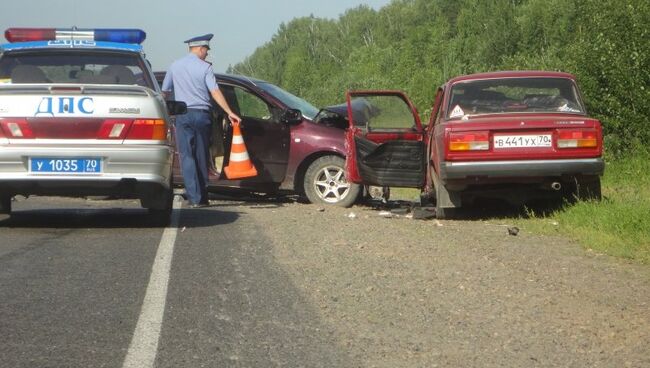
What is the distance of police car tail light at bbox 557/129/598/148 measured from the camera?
1041 centimetres

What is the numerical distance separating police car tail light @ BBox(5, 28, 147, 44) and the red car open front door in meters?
2.77

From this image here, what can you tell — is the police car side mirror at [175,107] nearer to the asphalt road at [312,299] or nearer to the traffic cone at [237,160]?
the asphalt road at [312,299]

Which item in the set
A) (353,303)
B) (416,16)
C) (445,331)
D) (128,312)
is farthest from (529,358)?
(416,16)

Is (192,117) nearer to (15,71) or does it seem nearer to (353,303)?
(15,71)

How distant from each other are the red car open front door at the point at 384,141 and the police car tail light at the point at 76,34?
109 inches

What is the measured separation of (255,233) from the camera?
974 cm

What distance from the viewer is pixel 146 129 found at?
967 cm

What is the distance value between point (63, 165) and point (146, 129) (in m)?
0.84

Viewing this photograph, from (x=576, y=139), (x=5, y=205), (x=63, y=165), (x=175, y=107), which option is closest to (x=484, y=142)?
(x=576, y=139)

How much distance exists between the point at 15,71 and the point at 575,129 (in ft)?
18.6

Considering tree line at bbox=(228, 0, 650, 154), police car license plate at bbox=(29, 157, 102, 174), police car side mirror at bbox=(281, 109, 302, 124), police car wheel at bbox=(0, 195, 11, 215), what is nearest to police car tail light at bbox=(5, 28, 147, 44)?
police car wheel at bbox=(0, 195, 11, 215)

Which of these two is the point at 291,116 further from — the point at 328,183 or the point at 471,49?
the point at 471,49

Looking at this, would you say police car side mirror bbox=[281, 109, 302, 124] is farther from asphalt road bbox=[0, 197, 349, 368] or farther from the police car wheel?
the police car wheel

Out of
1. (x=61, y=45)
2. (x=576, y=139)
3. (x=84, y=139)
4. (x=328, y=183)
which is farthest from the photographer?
(x=328, y=183)
